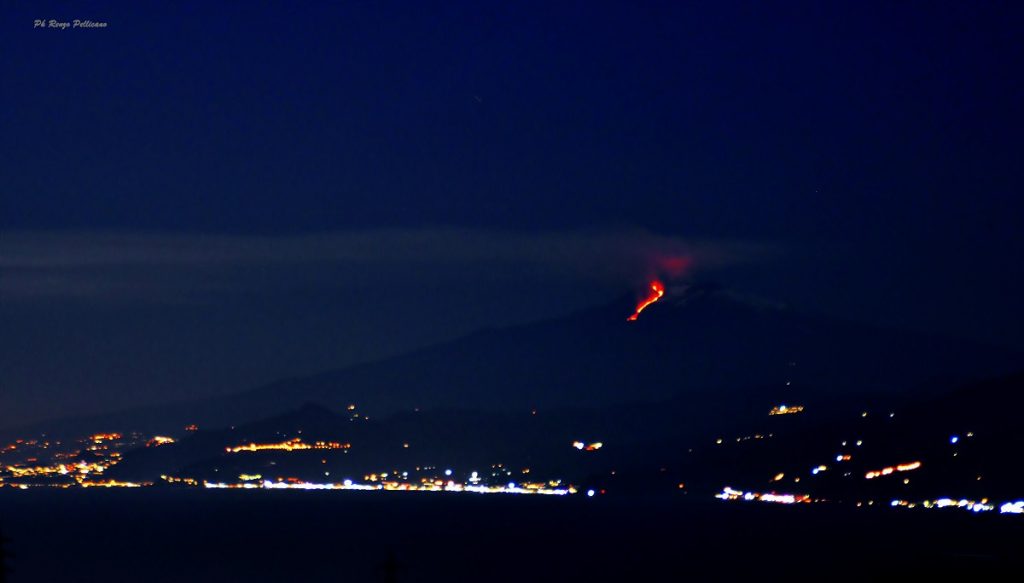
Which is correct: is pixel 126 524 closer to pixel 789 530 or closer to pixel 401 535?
pixel 401 535

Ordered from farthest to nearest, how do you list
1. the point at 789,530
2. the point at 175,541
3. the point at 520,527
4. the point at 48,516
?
the point at 48,516 < the point at 520,527 < the point at 789,530 < the point at 175,541

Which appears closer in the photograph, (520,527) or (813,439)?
(520,527)

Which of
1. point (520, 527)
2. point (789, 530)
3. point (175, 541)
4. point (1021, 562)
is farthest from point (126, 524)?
point (1021, 562)

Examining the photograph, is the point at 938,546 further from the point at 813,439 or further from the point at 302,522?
the point at 813,439

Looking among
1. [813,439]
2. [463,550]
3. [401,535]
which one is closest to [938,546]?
[463,550]

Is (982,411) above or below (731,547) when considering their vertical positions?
above

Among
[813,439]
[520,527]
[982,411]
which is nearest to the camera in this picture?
[520,527]
